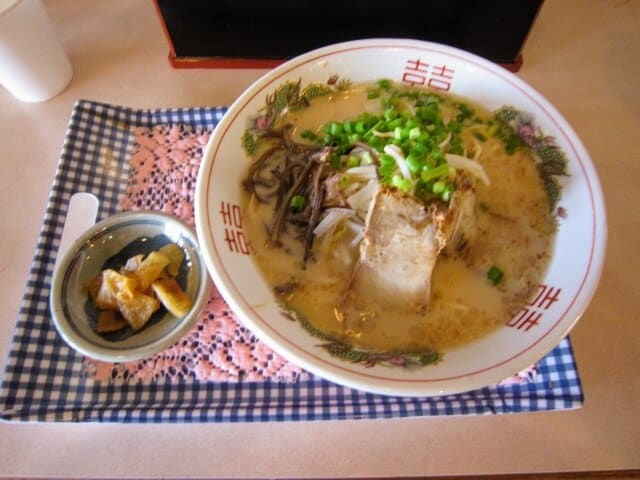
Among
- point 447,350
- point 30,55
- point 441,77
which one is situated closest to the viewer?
point 447,350

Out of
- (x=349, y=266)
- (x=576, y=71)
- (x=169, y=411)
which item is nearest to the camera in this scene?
(x=169, y=411)

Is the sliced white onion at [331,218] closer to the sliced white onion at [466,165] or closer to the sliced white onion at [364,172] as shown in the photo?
the sliced white onion at [364,172]

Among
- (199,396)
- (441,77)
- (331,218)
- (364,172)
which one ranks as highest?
(441,77)

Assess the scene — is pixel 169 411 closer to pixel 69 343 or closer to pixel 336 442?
pixel 69 343

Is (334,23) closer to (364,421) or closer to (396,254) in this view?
(396,254)

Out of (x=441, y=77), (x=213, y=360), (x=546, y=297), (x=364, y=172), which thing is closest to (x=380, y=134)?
(x=364, y=172)

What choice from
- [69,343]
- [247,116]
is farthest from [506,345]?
[69,343]

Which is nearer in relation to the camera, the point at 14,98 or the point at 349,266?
the point at 349,266
